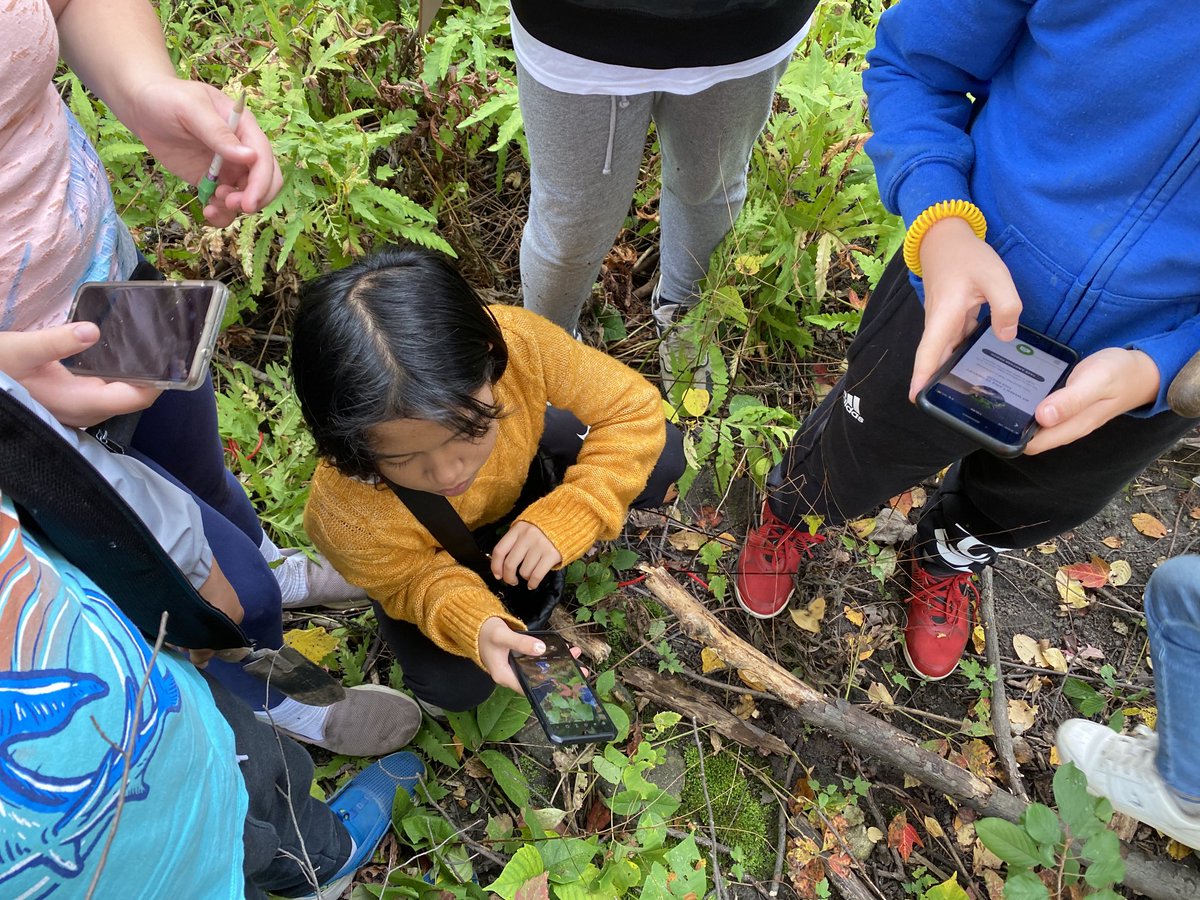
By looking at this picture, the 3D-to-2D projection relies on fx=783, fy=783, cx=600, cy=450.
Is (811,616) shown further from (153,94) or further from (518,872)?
(153,94)

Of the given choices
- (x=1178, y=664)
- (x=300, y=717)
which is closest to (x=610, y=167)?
(x=300, y=717)

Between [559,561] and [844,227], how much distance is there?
1.94 m

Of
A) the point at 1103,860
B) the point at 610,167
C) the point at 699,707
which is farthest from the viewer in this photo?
the point at 699,707

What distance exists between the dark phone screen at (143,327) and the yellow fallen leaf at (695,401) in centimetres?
201

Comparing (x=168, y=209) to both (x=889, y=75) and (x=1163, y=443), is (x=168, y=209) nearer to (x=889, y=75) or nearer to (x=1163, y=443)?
(x=889, y=75)

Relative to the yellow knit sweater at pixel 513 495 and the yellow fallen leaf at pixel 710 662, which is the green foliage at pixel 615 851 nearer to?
the yellow fallen leaf at pixel 710 662

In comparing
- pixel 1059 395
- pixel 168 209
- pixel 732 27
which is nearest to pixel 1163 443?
pixel 1059 395

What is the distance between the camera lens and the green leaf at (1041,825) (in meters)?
1.94

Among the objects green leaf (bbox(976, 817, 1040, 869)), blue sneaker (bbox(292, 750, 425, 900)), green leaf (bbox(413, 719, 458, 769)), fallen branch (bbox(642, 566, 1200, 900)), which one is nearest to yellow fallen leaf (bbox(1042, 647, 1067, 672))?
fallen branch (bbox(642, 566, 1200, 900))

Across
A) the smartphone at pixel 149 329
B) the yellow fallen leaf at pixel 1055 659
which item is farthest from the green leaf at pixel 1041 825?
the smartphone at pixel 149 329

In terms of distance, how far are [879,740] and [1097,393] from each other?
158cm

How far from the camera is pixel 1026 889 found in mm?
1871

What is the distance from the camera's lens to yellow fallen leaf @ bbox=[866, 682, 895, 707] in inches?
122

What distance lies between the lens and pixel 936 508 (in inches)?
115
